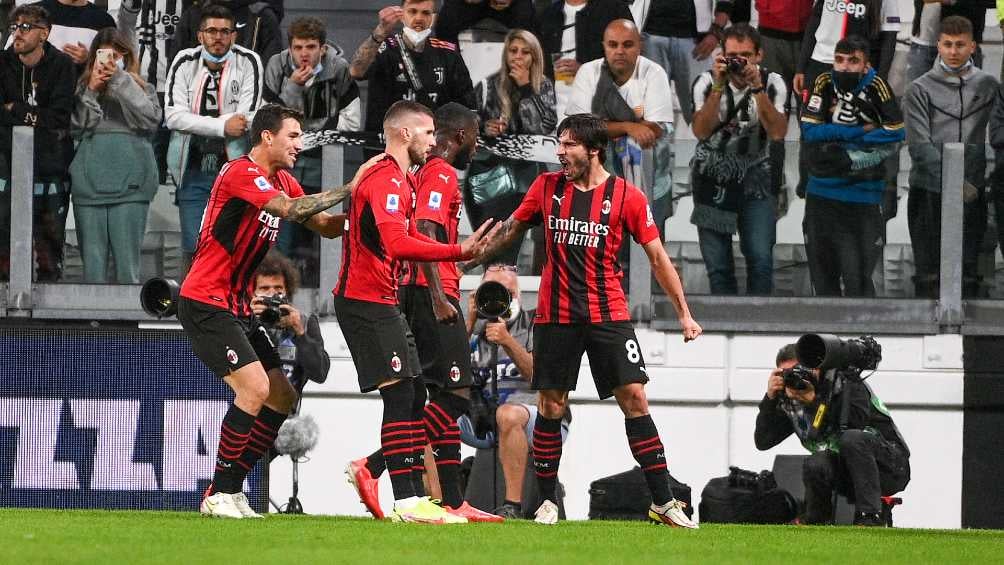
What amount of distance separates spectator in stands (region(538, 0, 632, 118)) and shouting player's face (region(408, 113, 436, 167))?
448cm

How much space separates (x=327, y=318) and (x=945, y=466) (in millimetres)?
4858

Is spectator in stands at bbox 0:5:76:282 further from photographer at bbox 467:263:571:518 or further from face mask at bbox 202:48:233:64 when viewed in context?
photographer at bbox 467:263:571:518

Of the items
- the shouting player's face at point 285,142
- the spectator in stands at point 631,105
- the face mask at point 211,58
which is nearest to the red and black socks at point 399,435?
the shouting player's face at point 285,142

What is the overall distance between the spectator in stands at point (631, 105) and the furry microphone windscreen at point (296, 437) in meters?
2.86

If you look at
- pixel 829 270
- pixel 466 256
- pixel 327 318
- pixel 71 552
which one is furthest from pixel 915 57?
pixel 71 552

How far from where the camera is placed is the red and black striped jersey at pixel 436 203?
9086 millimetres

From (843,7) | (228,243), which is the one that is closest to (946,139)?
(843,7)

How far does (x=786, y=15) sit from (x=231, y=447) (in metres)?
6.71

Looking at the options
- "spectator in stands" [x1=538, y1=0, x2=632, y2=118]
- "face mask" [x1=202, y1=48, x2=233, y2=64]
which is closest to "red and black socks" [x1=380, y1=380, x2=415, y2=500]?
"face mask" [x1=202, y1=48, x2=233, y2=64]

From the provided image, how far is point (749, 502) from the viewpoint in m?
11.0

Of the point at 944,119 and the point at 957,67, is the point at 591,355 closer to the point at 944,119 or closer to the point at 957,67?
the point at 944,119

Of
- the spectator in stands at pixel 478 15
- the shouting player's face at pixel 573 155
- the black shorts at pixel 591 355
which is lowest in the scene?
the black shorts at pixel 591 355

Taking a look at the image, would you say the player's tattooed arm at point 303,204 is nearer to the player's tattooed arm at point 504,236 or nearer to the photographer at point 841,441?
the player's tattooed arm at point 504,236

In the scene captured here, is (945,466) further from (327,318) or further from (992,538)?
(327,318)
